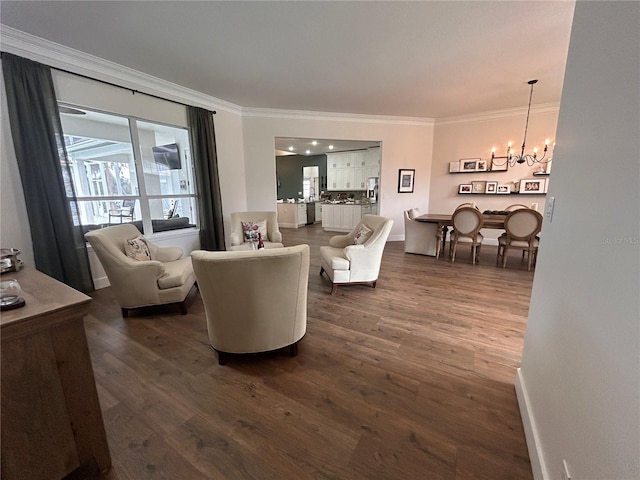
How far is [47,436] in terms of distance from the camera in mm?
963

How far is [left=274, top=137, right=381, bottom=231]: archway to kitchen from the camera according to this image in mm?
7565

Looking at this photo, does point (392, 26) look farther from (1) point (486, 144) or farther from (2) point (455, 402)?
(1) point (486, 144)

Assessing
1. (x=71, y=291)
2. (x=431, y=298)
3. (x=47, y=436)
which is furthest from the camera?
(x=431, y=298)

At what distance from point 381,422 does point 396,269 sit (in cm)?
288

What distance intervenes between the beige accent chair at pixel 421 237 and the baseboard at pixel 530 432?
3.36 m

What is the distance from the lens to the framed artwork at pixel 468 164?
18.1ft

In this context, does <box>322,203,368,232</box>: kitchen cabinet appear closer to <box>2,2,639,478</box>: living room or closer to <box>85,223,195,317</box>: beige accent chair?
<box>85,223,195,317</box>: beige accent chair

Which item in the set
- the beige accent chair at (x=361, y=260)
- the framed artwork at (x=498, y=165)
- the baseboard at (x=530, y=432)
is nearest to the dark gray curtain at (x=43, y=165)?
the beige accent chair at (x=361, y=260)

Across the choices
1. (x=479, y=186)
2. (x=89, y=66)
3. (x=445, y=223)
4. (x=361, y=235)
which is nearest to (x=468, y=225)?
(x=445, y=223)

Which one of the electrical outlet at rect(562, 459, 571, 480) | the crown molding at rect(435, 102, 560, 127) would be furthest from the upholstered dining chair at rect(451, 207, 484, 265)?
the electrical outlet at rect(562, 459, 571, 480)

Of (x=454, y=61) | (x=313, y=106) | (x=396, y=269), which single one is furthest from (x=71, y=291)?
(x=313, y=106)

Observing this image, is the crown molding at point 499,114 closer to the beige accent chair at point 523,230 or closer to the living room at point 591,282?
the beige accent chair at point 523,230

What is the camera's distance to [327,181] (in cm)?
930

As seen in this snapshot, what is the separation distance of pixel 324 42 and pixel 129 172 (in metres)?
3.19
